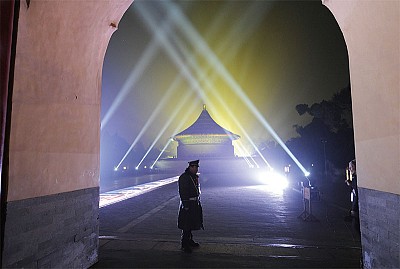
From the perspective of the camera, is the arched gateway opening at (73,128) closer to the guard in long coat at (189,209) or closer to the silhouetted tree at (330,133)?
the guard in long coat at (189,209)

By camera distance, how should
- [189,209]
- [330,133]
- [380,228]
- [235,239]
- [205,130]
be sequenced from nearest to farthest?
[380,228] → [189,209] → [235,239] → [330,133] → [205,130]

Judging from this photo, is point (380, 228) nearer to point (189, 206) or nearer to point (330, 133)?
point (189, 206)

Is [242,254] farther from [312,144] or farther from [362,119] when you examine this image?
[312,144]

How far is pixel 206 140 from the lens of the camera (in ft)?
136

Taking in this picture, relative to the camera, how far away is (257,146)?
64.8m

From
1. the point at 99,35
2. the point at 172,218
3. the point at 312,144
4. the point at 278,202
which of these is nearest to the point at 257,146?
the point at 312,144

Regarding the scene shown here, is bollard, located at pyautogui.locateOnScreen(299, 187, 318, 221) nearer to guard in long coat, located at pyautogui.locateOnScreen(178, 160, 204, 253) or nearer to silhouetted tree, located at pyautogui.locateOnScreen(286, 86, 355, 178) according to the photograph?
guard in long coat, located at pyautogui.locateOnScreen(178, 160, 204, 253)

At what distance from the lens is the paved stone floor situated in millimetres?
4832

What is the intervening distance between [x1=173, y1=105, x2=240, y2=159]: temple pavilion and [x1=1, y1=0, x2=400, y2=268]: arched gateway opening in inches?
1418

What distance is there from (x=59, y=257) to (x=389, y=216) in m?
4.43

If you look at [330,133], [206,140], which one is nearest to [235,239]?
[330,133]

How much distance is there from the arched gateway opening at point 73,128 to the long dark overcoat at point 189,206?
1662mm

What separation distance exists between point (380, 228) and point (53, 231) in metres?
4.43

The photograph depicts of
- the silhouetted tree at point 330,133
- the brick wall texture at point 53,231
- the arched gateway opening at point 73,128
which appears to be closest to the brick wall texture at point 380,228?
the arched gateway opening at point 73,128
